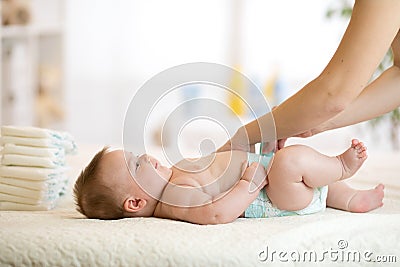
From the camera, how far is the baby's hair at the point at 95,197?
144cm

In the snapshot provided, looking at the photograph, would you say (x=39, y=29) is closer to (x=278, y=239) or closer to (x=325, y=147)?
(x=325, y=147)

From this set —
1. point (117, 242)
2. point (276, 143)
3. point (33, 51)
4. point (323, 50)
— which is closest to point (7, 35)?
point (33, 51)

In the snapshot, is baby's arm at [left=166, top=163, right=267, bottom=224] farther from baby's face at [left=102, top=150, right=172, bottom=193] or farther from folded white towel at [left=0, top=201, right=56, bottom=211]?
folded white towel at [left=0, top=201, right=56, bottom=211]

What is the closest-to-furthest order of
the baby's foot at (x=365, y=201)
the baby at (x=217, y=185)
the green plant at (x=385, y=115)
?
the baby at (x=217, y=185)
the baby's foot at (x=365, y=201)
the green plant at (x=385, y=115)

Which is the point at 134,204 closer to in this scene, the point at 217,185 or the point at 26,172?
the point at 217,185

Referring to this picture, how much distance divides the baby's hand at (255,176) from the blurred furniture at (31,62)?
335 cm

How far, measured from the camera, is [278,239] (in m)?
1.16

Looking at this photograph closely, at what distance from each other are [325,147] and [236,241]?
3.33 meters

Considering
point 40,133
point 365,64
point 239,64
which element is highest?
point 365,64

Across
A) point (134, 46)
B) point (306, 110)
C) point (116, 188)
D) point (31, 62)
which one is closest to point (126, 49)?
point (134, 46)

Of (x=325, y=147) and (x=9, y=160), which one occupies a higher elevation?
(x=9, y=160)

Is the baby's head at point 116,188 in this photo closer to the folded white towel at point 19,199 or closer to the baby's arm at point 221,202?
the baby's arm at point 221,202

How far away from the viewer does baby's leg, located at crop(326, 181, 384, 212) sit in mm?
1545

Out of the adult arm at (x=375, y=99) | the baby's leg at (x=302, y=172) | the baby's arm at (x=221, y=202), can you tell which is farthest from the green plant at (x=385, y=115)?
the baby's arm at (x=221, y=202)
